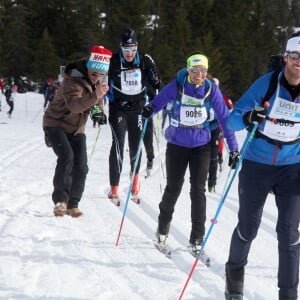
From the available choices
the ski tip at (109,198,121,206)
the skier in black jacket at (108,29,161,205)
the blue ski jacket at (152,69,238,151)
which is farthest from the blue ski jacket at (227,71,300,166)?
the ski tip at (109,198,121,206)

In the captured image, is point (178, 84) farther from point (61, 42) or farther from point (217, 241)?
point (61, 42)

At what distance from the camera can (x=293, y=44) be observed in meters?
3.26

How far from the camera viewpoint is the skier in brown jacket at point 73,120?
524cm

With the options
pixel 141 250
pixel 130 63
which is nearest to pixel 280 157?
pixel 141 250

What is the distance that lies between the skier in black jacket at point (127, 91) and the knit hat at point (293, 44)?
3.09 metres

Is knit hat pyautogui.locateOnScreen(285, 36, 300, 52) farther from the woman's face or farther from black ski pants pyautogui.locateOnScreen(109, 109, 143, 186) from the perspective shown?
black ski pants pyautogui.locateOnScreen(109, 109, 143, 186)

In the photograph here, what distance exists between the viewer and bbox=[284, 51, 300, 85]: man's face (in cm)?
321

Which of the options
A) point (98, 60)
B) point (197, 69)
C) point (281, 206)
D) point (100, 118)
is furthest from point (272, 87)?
point (100, 118)

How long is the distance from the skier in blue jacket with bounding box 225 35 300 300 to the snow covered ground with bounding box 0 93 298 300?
0.67 metres

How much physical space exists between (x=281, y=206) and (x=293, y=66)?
1.02 meters

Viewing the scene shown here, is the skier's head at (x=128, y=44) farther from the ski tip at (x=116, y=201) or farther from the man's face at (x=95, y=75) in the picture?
the ski tip at (x=116, y=201)

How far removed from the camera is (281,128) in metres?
3.35

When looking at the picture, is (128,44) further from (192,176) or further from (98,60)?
(192,176)

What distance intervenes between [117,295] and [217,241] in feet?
7.15
